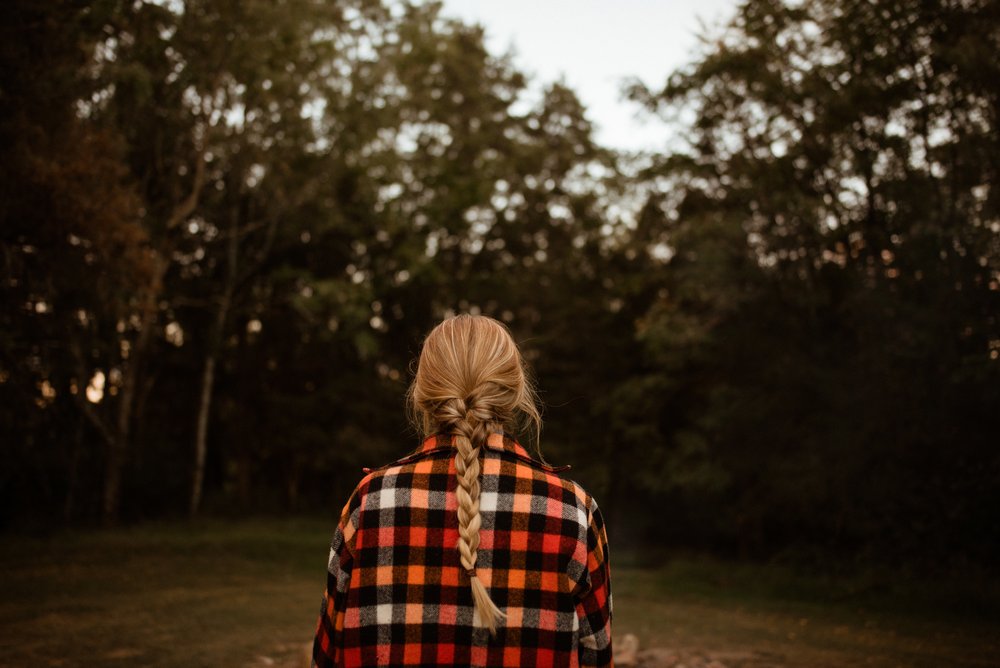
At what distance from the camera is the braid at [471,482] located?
203 centimetres

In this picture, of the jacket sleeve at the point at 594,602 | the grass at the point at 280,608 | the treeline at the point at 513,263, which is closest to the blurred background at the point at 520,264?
the treeline at the point at 513,263

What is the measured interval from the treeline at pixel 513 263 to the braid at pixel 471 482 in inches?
259

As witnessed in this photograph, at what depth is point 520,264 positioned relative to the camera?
94.7 ft

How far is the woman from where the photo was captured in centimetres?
209

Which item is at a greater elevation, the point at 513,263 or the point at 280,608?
the point at 513,263

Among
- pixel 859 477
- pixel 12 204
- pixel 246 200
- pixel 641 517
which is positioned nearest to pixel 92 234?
pixel 12 204

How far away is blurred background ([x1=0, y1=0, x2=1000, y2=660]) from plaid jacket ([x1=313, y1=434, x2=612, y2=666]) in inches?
352

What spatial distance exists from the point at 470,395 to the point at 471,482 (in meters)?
0.21

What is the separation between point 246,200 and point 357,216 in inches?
124

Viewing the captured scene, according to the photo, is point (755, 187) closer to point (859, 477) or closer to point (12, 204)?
point (859, 477)

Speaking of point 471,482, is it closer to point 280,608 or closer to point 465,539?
point 465,539

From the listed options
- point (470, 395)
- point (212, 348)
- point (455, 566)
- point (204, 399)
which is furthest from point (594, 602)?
point (204, 399)

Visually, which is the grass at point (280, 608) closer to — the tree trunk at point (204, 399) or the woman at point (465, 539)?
the tree trunk at point (204, 399)

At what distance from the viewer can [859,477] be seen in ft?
49.5
